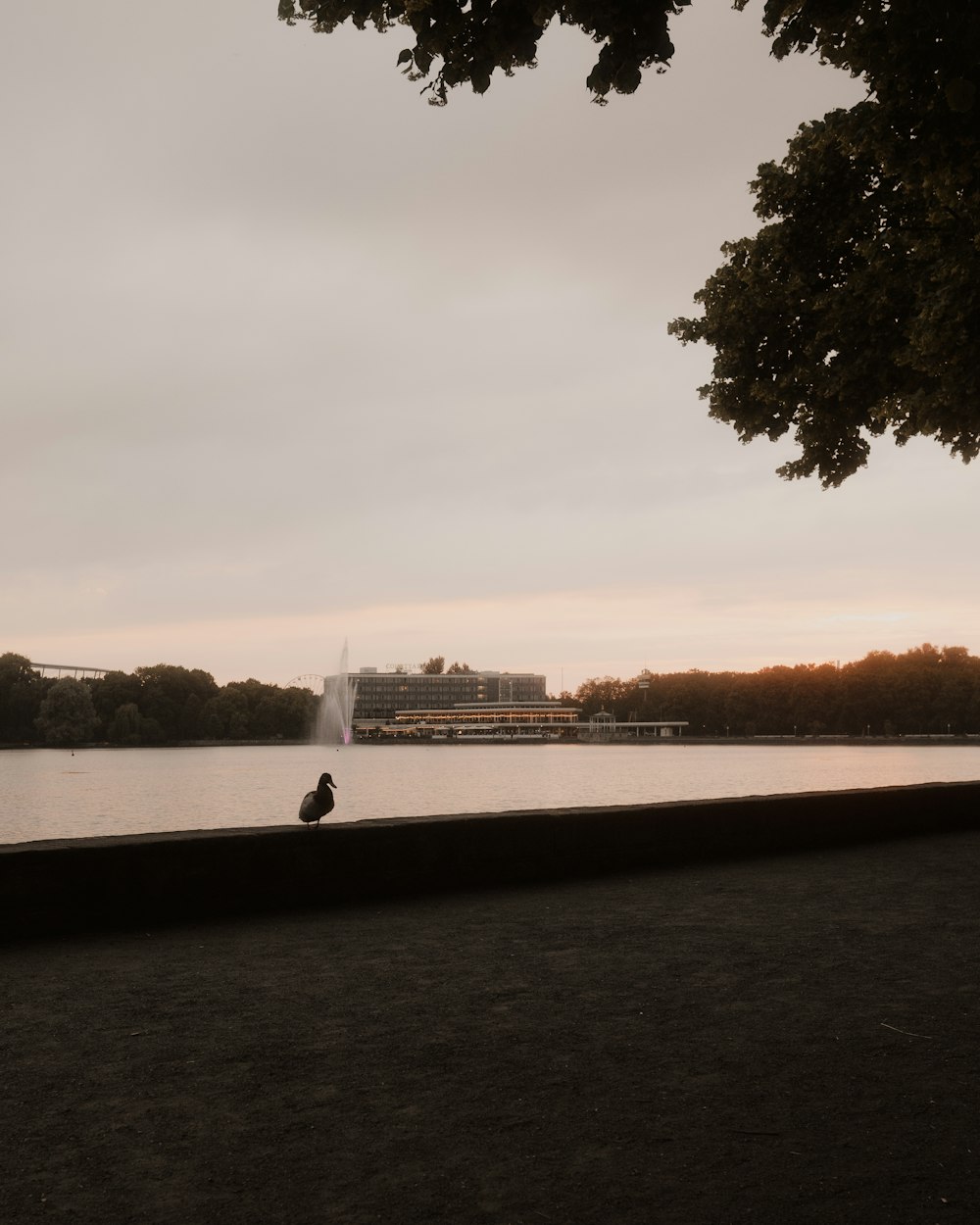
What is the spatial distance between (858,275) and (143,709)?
163274mm

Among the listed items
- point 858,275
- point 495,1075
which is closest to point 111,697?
point 858,275

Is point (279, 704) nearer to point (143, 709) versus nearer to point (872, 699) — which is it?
point (143, 709)

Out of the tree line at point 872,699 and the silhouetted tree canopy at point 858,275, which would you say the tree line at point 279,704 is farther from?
the silhouetted tree canopy at point 858,275

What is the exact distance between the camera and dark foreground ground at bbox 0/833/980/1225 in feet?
10.1

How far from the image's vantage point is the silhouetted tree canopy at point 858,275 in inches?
316

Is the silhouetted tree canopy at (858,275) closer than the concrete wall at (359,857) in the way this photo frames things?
No

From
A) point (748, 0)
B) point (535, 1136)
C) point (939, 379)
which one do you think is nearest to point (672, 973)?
point (535, 1136)

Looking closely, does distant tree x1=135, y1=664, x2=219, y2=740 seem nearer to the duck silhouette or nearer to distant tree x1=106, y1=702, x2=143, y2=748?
distant tree x1=106, y1=702, x2=143, y2=748

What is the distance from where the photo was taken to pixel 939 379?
40.0 feet

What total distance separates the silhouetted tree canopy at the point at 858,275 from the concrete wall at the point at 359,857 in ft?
16.9

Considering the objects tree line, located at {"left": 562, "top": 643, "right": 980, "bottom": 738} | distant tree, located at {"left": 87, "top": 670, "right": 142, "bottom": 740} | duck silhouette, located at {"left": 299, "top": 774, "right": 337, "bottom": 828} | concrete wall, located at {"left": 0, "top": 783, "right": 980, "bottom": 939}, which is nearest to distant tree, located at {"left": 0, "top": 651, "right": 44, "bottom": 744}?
distant tree, located at {"left": 87, "top": 670, "right": 142, "bottom": 740}

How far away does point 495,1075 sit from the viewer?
13.4 ft

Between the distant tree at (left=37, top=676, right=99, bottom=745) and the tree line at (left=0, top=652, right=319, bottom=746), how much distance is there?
139mm

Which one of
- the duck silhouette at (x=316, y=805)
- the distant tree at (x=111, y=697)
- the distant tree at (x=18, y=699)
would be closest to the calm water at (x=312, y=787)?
the duck silhouette at (x=316, y=805)
